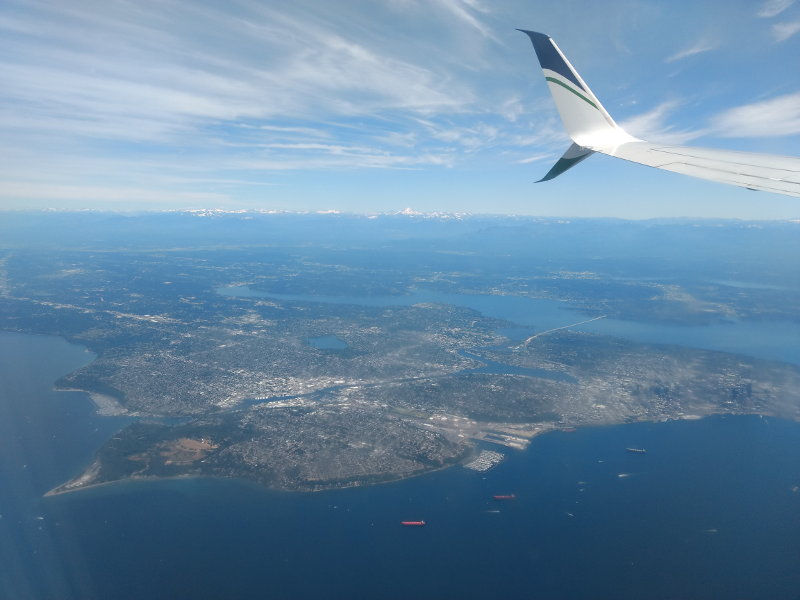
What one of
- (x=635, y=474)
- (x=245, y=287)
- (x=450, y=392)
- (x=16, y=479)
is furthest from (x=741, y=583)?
(x=245, y=287)

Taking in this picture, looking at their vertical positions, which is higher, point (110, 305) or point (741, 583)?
point (110, 305)

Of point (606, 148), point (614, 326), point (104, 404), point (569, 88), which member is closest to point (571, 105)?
point (569, 88)

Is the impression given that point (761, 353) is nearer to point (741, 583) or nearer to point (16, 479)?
point (741, 583)

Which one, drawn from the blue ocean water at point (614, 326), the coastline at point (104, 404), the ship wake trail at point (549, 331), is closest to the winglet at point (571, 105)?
the coastline at point (104, 404)

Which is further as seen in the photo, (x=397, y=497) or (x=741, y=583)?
(x=397, y=497)

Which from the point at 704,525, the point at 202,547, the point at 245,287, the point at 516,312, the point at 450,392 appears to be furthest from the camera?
the point at 245,287

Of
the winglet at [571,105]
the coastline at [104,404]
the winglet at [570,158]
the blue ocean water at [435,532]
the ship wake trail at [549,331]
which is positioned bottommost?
the blue ocean water at [435,532]

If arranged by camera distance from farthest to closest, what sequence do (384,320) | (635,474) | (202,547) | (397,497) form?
(384,320) → (635,474) → (397,497) → (202,547)

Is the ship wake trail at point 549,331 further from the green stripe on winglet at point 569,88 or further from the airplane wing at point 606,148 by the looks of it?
the green stripe on winglet at point 569,88
